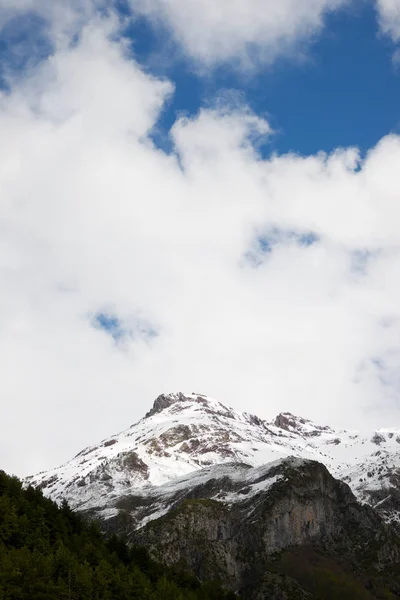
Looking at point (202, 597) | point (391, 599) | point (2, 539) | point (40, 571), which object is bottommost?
point (391, 599)

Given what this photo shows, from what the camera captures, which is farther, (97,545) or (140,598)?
(97,545)

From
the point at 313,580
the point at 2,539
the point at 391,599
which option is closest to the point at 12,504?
the point at 2,539

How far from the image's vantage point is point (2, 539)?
287 ft

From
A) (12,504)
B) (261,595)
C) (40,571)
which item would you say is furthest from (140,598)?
(261,595)

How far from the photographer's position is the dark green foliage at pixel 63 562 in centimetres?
7417

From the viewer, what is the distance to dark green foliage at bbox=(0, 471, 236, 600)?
7417cm

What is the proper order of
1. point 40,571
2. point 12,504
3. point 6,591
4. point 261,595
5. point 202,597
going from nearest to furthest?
point 6,591 → point 40,571 → point 12,504 → point 202,597 → point 261,595

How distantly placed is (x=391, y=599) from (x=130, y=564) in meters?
123

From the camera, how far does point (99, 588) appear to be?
84.1m

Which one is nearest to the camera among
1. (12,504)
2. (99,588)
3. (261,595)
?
(99,588)

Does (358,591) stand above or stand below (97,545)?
below

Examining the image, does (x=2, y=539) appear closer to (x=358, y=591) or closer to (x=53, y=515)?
(x=53, y=515)

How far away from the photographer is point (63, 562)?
83438mm

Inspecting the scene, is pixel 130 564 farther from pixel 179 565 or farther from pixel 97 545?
pixel 179 565
